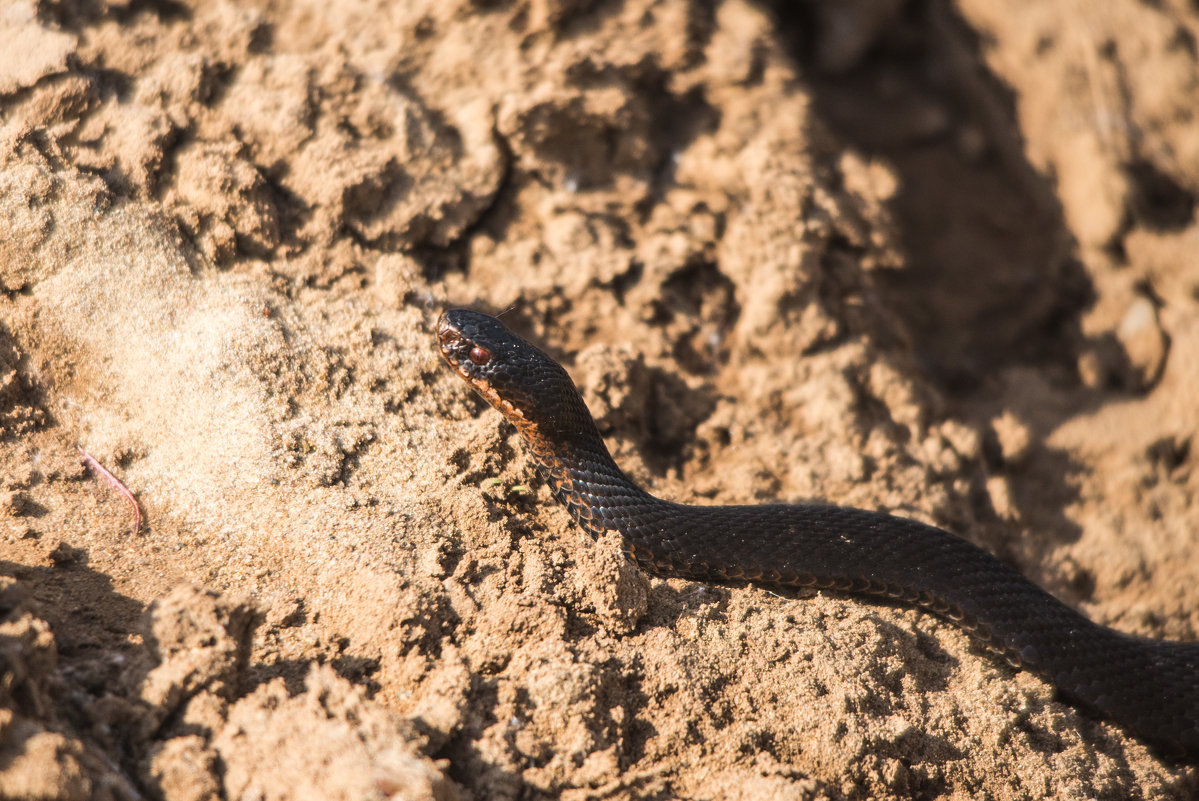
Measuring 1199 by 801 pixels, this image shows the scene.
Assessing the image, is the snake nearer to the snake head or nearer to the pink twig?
the snake head

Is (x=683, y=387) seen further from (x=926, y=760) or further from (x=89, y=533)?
(x=89, y=533)

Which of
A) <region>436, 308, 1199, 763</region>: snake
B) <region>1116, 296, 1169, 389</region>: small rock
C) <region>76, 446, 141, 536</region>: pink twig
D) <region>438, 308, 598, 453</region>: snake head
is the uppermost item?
<region>76, 446, 141, 536</region>: pink twig

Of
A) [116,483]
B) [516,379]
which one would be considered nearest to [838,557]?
[516,379]

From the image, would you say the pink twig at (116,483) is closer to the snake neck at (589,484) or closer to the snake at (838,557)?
the snake at (838,557)

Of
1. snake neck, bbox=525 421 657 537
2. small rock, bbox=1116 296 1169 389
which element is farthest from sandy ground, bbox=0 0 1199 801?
snake neck, bbox=525 421 657 537

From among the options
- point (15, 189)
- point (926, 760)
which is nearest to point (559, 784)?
point (926, 760)

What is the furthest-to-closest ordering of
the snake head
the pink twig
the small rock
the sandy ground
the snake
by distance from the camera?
1. the small rock
2. the snake head
3. the snake
4. the pink twig
5. the sandy ground

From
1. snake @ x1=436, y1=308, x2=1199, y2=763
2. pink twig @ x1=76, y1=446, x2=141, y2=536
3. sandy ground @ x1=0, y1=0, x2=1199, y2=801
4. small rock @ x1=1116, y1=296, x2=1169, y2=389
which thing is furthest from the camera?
small rock @ x1=1116, y1=296, x2=1169, y2=389

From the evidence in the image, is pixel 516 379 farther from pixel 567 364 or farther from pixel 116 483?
pixel 116 483
